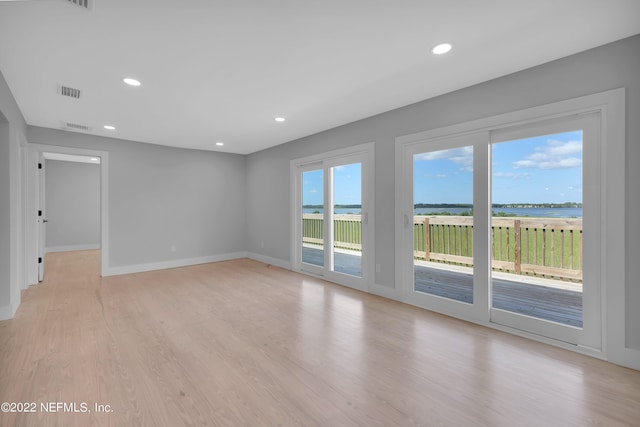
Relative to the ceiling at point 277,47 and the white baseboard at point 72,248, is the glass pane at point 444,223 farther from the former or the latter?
the white baseboard at point 72,248

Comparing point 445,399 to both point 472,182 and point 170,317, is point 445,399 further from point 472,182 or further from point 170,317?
point 170,317

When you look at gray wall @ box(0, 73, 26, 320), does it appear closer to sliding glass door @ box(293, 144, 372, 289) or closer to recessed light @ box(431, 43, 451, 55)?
sliding glass door @ box(293, 144, 372, 289)

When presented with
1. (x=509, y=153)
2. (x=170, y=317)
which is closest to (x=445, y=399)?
(x=509, y=153)

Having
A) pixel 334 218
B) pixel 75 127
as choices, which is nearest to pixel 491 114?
pixel 334 218

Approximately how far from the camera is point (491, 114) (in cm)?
278

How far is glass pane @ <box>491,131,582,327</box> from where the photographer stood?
250 cm

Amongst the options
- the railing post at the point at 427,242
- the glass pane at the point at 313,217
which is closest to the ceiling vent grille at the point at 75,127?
the glass pane at the point at 313,217

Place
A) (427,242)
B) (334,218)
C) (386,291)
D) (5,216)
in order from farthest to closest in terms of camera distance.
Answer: (334,218)
(386,291)
(427,242)
(5,216)

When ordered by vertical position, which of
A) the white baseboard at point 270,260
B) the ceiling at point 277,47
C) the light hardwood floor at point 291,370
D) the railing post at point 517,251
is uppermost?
the ceiling at point 277,47

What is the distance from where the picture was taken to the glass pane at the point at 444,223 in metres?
3.09

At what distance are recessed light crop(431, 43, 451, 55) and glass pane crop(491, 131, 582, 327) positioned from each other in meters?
1.15

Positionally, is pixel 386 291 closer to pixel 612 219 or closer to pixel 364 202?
pixel 364 202

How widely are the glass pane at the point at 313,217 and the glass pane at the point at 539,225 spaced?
258 cm

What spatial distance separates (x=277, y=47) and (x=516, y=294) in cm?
365
